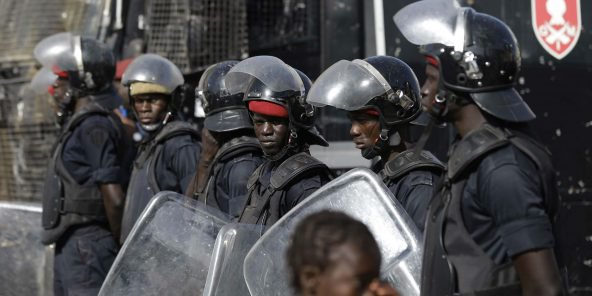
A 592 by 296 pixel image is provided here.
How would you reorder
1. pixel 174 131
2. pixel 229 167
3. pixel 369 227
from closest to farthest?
pixel 369 227 < pixel 229 167 < pixel 174 131

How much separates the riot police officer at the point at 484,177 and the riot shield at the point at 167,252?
1178mm

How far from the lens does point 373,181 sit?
356cm

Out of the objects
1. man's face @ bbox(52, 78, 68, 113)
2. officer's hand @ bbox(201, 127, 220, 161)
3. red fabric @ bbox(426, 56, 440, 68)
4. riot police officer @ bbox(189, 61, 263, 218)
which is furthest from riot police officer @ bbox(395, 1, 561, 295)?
man's face @ bbox(52, 78, 68, 113)

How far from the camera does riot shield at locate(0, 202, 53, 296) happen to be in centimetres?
620

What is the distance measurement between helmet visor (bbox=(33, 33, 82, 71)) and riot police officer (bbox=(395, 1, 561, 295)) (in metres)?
3.67

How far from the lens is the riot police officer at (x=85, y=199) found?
6.09m

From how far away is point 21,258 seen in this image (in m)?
6.29

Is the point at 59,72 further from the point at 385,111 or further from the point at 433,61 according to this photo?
the point at 433,61

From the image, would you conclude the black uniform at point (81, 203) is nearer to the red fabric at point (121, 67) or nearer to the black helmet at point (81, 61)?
the black helmet at point (81, 61)

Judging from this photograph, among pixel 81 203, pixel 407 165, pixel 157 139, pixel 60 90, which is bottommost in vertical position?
pixel 81 203

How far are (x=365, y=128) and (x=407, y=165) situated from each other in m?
0.29

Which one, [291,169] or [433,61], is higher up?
[433,61]

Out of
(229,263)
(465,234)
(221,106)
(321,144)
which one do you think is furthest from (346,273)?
(221,106)

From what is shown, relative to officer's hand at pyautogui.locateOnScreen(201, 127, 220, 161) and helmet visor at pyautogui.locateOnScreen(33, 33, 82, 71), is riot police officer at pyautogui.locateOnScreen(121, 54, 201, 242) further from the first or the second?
helmet visor at pyautogui.locateOnScreen(33, 33, 82, 71)
